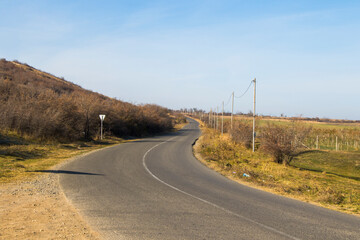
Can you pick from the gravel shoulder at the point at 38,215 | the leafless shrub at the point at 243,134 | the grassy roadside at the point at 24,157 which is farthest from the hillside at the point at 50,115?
the leafless shrub at the point at 243,134

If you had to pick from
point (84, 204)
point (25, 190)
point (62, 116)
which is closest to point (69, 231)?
point (84, 204)

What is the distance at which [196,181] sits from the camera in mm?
12570

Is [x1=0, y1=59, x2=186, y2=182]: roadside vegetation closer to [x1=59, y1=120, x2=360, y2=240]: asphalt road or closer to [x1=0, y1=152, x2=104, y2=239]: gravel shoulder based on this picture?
[x1=0, y1=152, x2=104, y2=239]: gravel shoulder

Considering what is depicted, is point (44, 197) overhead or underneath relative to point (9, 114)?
underneath

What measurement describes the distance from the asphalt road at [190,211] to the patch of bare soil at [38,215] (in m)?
0.32

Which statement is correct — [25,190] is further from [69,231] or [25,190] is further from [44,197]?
[69,231]

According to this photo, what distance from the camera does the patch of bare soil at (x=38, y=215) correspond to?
19.4 feet

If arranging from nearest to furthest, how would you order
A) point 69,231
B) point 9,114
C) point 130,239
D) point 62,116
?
point 130,239 < point 69,231 < point 9,114 < point 62,116

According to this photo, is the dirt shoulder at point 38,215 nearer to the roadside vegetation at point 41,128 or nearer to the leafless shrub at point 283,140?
the roadside vegetation at point 41,128

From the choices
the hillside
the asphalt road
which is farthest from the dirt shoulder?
the hillside

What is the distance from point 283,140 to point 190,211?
15774mm

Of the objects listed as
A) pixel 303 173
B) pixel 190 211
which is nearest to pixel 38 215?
pixel 190 211

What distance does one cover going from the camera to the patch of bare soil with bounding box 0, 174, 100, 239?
5914mm

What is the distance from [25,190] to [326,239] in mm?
8645
